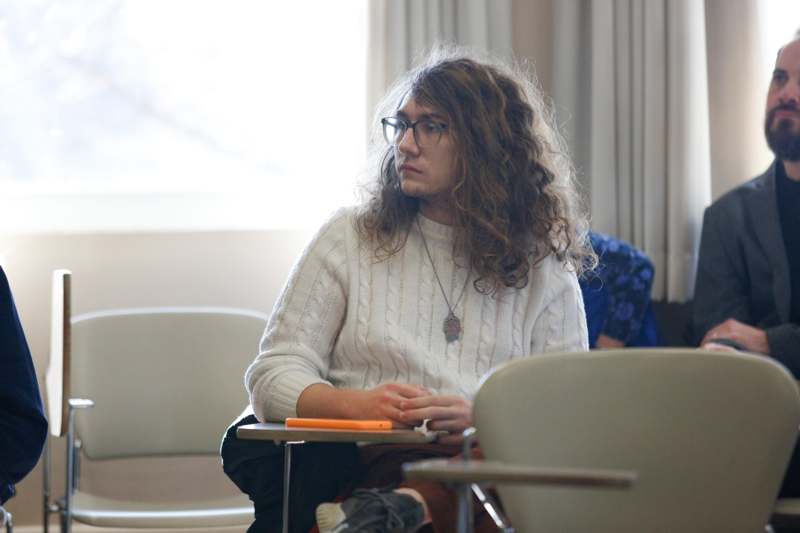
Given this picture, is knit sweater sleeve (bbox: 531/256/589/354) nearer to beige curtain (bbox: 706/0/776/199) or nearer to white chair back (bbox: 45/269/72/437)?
white chair back (bbox: 45/269/72/437)

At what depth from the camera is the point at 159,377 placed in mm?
3742

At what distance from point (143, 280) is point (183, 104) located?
62cm

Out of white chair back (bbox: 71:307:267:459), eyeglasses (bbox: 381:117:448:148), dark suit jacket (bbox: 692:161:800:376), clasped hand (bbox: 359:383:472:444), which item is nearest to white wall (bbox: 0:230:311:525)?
white chair back (bbox: 71:307:267:459)

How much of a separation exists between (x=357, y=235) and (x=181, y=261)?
1619mm

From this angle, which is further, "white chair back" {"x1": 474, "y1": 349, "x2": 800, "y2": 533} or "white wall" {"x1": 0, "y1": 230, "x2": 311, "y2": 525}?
"white wall" {"x1": 0, "y1": 230, "x2": 311, "y2": 525}

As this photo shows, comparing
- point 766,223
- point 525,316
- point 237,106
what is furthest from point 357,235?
point 237,106

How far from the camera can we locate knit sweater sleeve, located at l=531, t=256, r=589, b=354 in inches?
111

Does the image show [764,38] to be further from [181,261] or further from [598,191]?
[181,261]

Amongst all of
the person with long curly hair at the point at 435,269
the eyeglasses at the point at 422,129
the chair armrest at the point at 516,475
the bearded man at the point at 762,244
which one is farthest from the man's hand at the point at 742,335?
the chair armrest at the point at 516,475

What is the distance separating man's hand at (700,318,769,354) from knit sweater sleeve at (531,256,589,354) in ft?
2.67

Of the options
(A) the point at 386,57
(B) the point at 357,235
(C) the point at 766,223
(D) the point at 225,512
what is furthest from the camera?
(A) the point at 386,57

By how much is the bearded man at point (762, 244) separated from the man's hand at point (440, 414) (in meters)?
1.33

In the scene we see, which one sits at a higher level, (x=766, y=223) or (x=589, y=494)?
(x=766, y=223)

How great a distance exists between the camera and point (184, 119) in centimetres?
443
